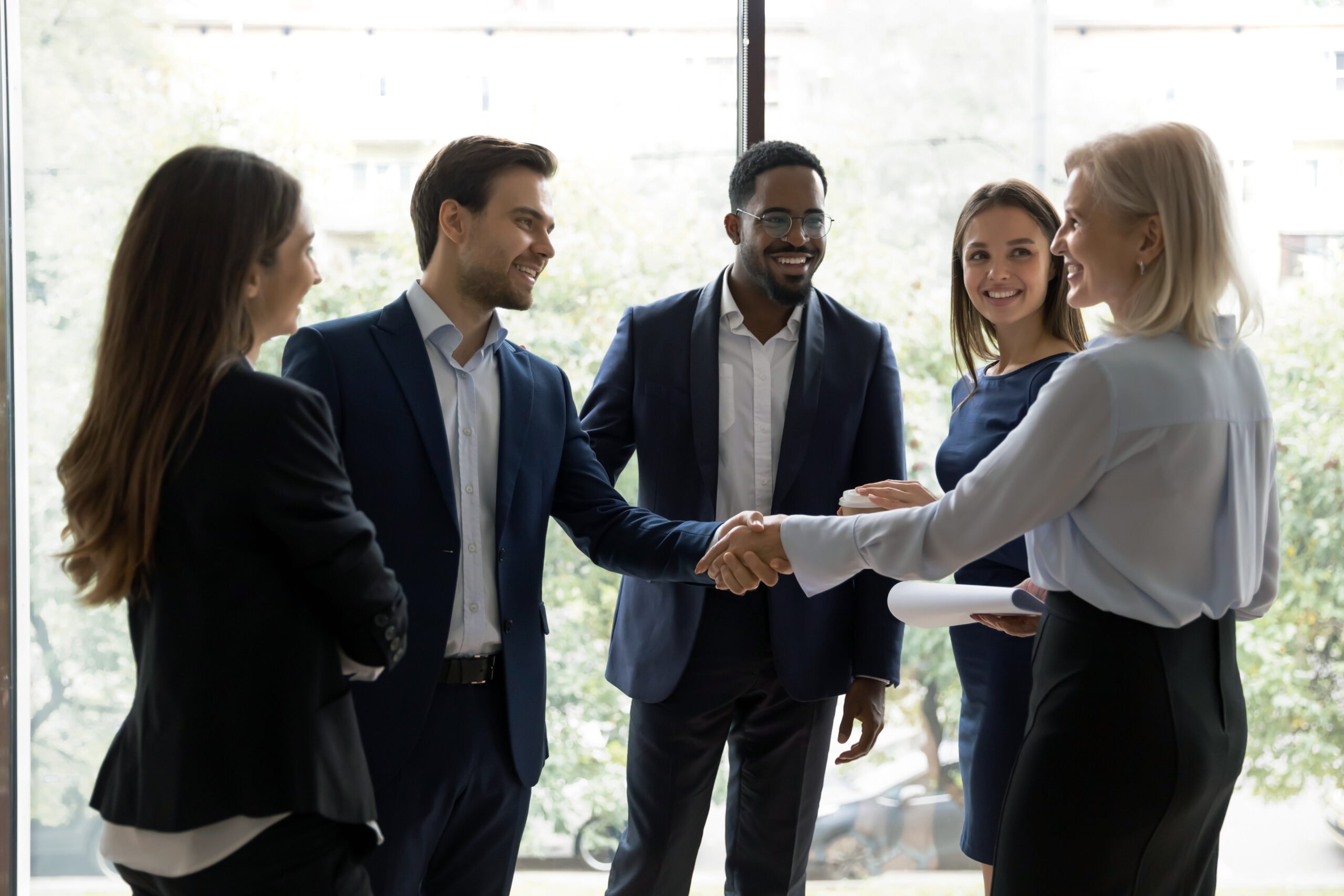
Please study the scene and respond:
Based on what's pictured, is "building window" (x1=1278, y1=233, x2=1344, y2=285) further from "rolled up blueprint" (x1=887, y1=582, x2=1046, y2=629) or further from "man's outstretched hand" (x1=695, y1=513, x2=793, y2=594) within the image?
"man's outstretched hand" (x1=695, y1=513, x2=793, y2=594)

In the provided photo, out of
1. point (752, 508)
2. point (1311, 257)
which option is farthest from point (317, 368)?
point (1311, 257)

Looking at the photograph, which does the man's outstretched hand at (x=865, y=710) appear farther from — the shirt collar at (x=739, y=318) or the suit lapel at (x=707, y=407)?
the shirt collar at (x=739, y=318)

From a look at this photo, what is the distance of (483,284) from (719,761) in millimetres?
1131

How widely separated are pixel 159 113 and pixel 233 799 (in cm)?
241

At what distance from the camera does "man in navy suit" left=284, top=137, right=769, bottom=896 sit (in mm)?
1795

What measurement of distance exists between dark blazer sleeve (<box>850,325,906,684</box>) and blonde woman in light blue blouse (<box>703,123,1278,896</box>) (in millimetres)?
666

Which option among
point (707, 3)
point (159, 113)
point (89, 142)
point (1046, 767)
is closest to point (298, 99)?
point (159, 113)

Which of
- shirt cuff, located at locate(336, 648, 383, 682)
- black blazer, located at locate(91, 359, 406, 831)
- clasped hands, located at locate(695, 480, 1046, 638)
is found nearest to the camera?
black blazer, located at locate(91, 359, 406, 831)

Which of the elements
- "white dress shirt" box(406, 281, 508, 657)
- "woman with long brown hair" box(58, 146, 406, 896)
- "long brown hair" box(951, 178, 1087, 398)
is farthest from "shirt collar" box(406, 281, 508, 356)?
"long brown hair" box(951, 178, 1087, 398)

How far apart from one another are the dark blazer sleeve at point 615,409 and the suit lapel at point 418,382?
0.53 meters

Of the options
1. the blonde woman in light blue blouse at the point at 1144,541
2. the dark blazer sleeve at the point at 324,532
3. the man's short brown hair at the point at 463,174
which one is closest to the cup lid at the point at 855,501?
the blonde woman in light blue blouse at the point at 1144,541

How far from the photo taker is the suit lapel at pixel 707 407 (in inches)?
90.3

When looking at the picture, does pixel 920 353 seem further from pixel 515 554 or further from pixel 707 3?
pixel 515 554

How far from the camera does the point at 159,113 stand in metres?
2.98
